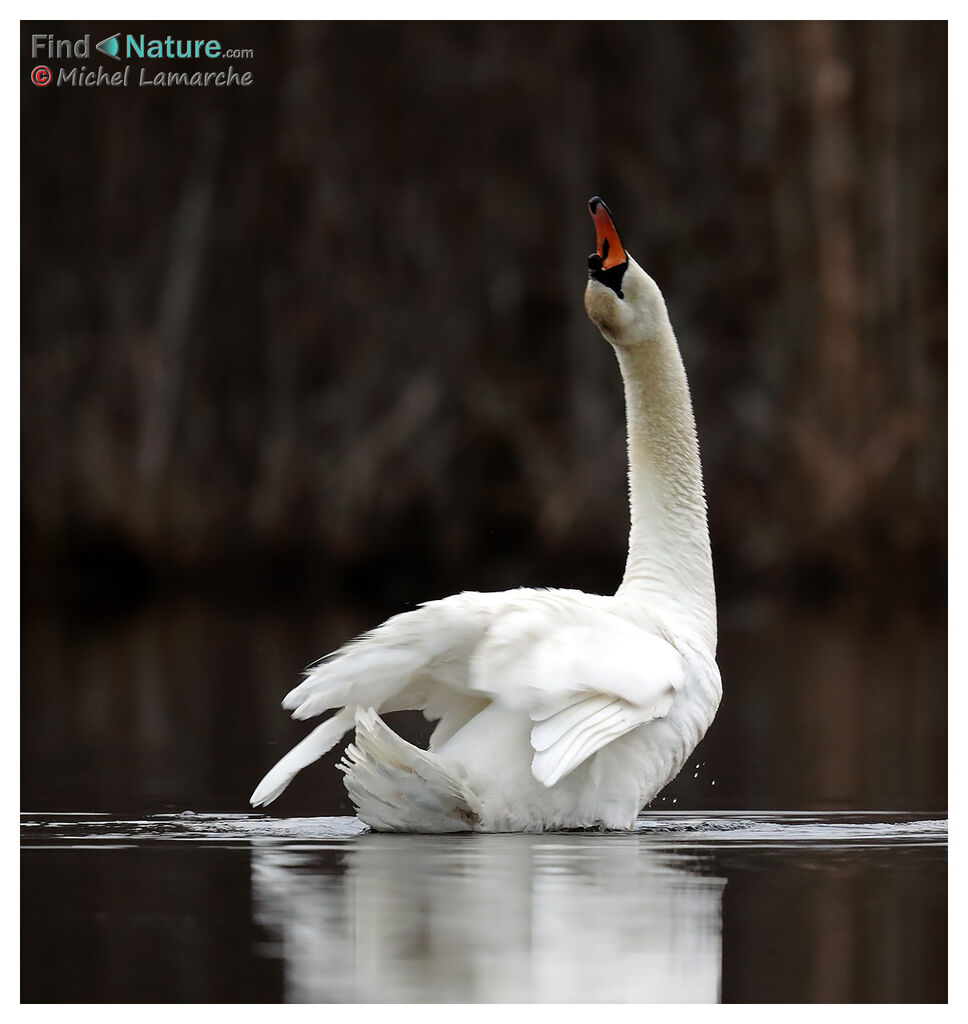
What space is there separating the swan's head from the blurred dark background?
30.1 feet

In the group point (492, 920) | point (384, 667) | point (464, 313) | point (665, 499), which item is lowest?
point (492, 920)

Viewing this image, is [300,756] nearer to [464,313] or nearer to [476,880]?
[476,880]

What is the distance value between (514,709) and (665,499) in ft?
5.23

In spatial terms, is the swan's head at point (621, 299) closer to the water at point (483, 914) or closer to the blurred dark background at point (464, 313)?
the water at point (483, 914)

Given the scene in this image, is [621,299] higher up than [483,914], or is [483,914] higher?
[621,299]

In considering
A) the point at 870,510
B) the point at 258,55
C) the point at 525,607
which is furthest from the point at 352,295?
the point at 525,607

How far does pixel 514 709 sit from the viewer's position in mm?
5656

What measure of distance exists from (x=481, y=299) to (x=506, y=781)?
17.8 metres

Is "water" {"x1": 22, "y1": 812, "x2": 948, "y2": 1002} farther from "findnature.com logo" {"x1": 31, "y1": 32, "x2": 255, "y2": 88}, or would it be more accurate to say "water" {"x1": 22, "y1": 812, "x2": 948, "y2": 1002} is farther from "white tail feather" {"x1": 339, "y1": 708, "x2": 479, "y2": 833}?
"findnature.com logo" {"x1": 31, "y1": 32, "x2": 255, "y2": 88}

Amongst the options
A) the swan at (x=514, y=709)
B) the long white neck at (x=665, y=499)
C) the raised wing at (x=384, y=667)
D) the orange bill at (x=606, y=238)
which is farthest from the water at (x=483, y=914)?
the orange bill at (x=606, y=238)

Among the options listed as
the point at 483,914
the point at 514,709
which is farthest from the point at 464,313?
the point at 483,914

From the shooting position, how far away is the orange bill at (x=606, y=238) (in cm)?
679

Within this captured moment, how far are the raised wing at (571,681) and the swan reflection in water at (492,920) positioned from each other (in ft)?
1.01

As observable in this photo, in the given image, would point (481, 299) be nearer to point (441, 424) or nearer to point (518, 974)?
point (441, 424)
